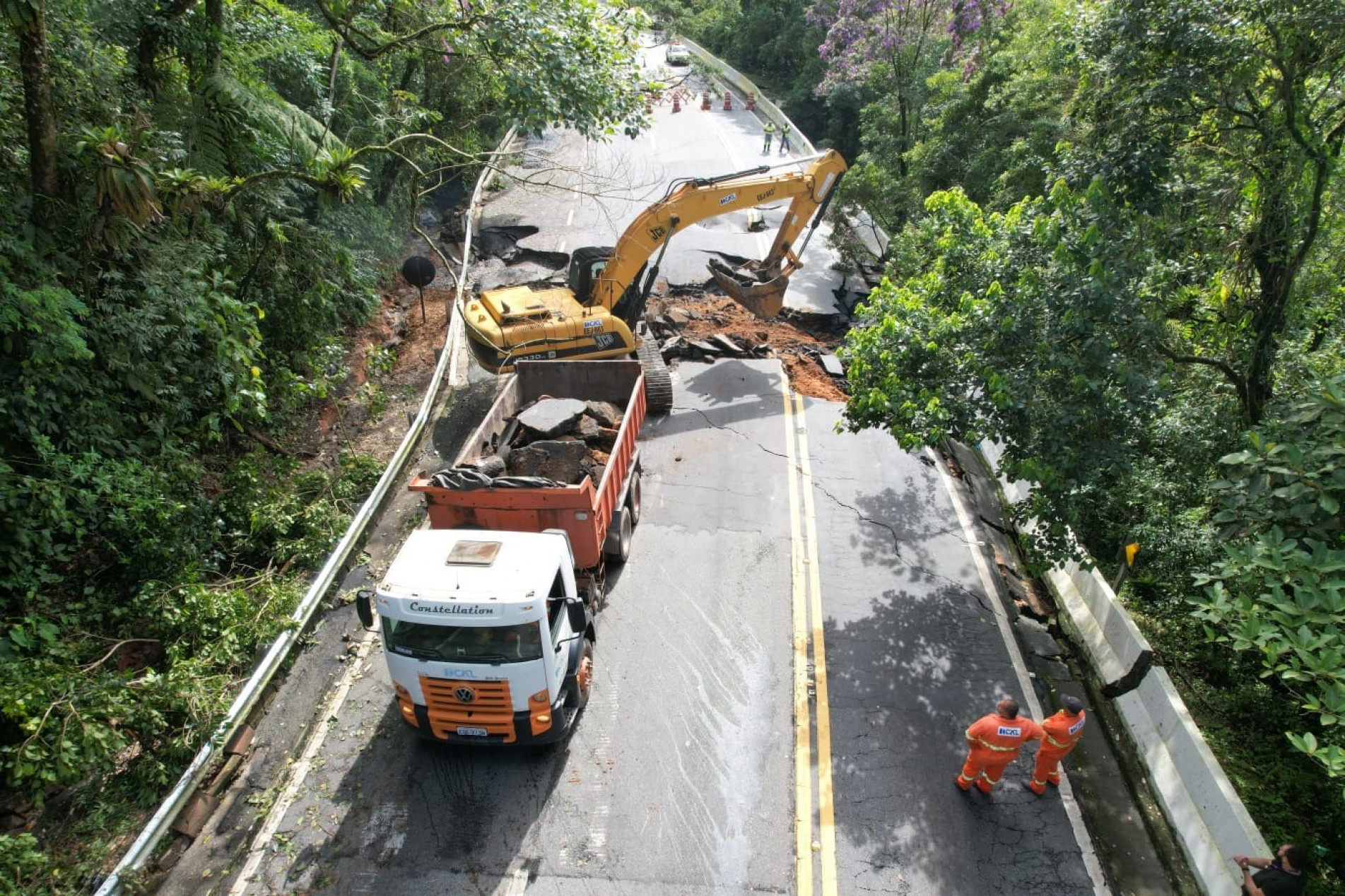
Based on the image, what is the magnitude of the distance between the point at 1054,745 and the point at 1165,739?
134cm

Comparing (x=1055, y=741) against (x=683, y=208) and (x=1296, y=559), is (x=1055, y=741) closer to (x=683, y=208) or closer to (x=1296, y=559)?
(x=1296, y=559)

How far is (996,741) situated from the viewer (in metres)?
7.24

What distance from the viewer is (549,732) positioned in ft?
25.0

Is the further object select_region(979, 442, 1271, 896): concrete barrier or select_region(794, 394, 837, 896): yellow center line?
select_region(794, 394, 837, 896): yellow center line

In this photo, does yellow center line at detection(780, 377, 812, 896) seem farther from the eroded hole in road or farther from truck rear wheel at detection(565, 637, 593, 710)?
the eroded hole in road

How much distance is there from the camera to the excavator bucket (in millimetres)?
15828

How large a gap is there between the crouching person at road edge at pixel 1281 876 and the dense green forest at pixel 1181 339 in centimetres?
97

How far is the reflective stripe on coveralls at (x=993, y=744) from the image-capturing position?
7223 mm

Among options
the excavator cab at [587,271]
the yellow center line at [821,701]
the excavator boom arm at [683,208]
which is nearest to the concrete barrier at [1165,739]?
the yellow center line at [821,701]

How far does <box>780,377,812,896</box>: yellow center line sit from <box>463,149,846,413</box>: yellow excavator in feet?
13.8

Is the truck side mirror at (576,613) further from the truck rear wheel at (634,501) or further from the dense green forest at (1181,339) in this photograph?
the dense green forest at (1181,339)

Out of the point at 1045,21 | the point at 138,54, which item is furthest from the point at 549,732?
the point at 1045,21


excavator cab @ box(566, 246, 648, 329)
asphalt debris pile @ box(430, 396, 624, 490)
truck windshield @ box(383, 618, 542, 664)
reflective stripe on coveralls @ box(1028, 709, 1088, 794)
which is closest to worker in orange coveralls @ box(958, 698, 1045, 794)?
reflective stripe on coveralls @ box(1028, 709, 1088, 794)

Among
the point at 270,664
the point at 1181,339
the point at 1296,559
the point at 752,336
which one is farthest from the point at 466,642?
the point at 752,336
